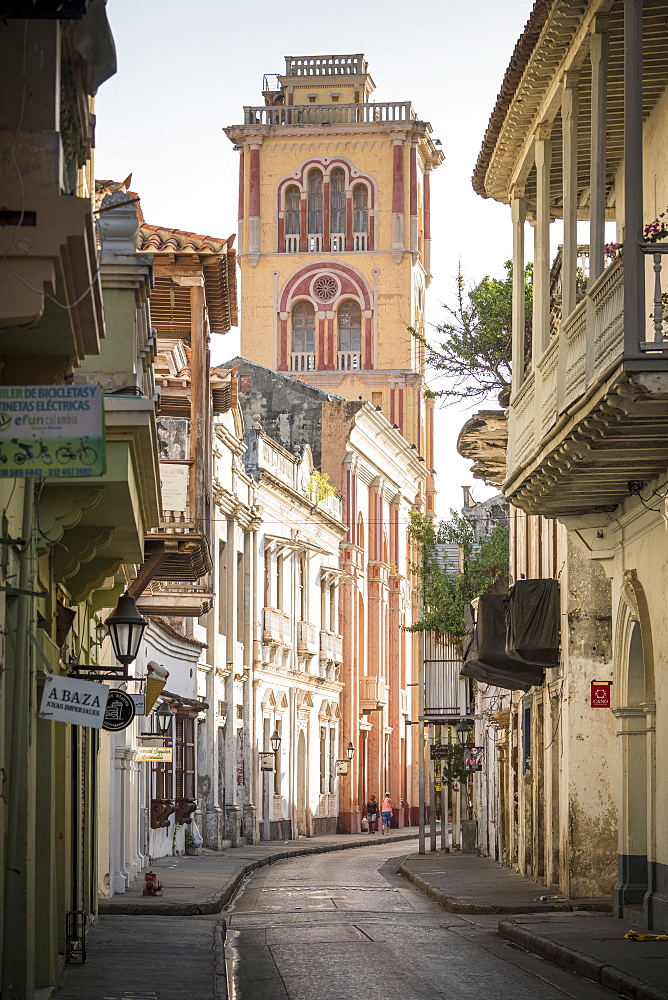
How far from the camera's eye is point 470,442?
2511 cm

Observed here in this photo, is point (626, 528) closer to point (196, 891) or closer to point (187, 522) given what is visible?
point (187, 522)

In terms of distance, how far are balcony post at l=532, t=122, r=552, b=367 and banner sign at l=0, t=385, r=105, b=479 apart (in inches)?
423

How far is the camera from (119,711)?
50.4ft

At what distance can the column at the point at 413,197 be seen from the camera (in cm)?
6881

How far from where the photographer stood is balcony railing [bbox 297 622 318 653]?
162 feet

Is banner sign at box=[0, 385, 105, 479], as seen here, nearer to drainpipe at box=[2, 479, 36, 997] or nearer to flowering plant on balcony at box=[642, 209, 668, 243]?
drainpipe at box=[2, 479, 36, 997]

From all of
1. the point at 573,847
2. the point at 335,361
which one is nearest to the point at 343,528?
the point at 335,361

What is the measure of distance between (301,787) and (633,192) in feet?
123

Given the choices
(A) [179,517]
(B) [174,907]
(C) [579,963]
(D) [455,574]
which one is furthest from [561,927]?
(D) [455,574]

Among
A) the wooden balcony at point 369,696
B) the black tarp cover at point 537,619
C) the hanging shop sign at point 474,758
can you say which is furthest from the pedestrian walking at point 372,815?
the black tarp cover at point 537,619

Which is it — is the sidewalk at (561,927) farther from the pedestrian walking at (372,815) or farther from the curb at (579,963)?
the pedestrian walking at (372,815)

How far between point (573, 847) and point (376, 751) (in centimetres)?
4067

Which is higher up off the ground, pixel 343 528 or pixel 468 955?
pixel 343 528

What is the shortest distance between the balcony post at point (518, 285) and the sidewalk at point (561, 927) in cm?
585
